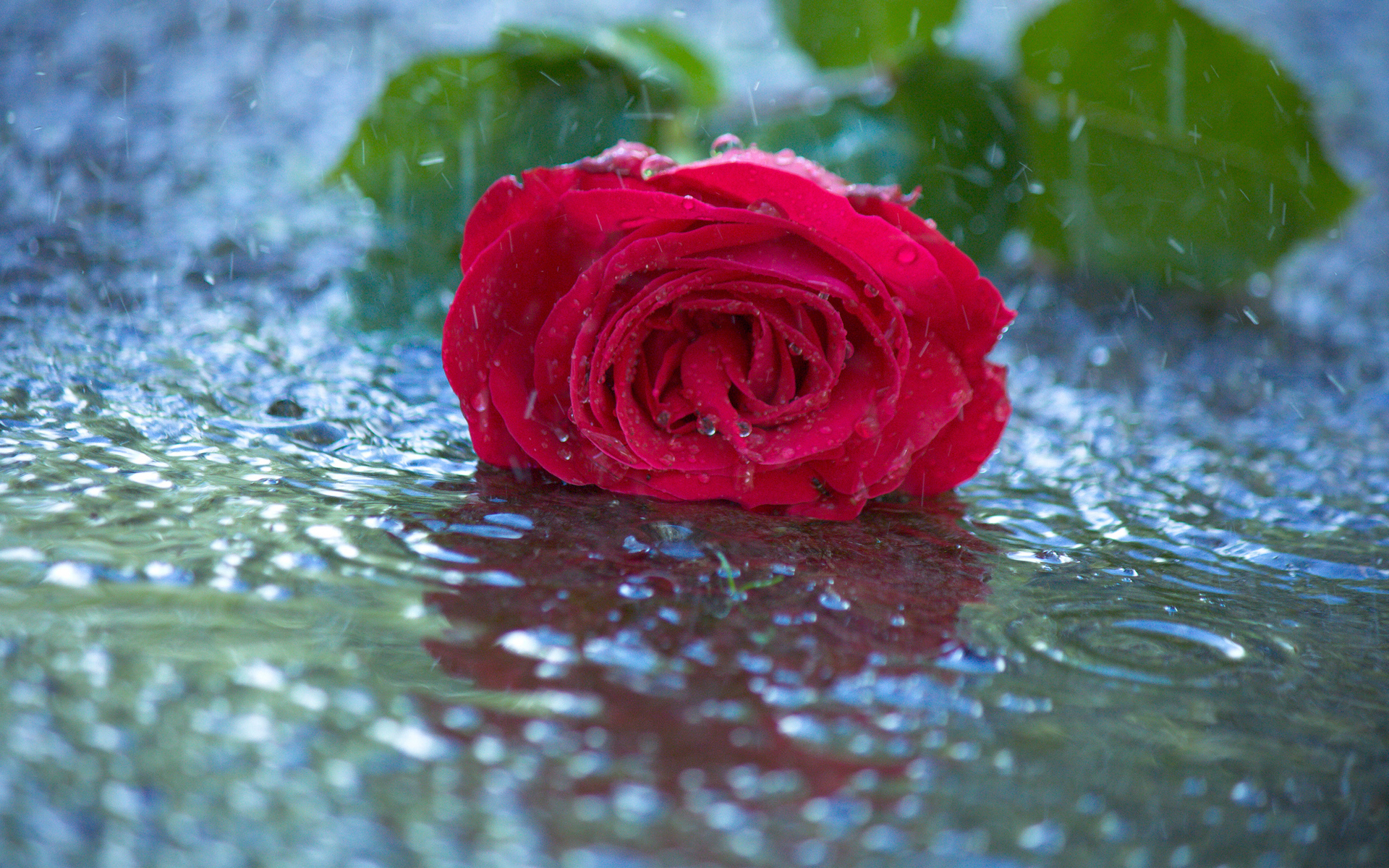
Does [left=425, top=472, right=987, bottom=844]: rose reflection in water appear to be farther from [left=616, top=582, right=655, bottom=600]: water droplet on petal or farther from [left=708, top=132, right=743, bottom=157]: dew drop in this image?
[left=708, top=132, right=743, bottom=157]: dew drop

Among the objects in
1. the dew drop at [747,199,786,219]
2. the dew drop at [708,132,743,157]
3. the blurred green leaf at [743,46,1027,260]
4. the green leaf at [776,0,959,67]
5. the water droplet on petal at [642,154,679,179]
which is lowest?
the dew drop at [747,199,786,219]

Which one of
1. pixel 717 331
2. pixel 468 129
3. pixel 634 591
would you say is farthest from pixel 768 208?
pixel 468 129

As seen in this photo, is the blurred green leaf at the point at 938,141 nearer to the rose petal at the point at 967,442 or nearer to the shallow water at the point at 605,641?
the shallow water at the point at 605,641

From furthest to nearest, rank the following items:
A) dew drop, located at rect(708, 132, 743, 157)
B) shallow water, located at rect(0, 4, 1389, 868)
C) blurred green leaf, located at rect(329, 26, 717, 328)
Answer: blurred green leaf, located at rect(329, 26, 717, 328), dew drop, located at rect(708, 132, 743, 157), shallow water, located at rect(0, 4, 1389, 868)

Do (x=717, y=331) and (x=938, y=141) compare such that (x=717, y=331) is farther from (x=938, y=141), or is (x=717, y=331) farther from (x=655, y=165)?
(x=938, y=141)

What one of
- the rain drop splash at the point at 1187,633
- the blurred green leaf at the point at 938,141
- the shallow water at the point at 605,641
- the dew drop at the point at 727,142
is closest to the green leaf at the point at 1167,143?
the blurred green leaf at the point at 938,141

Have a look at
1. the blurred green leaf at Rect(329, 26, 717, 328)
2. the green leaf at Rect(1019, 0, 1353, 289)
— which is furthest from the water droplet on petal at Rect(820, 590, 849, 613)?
the green leaf at Rect(1019, 0, 1353, 289)
